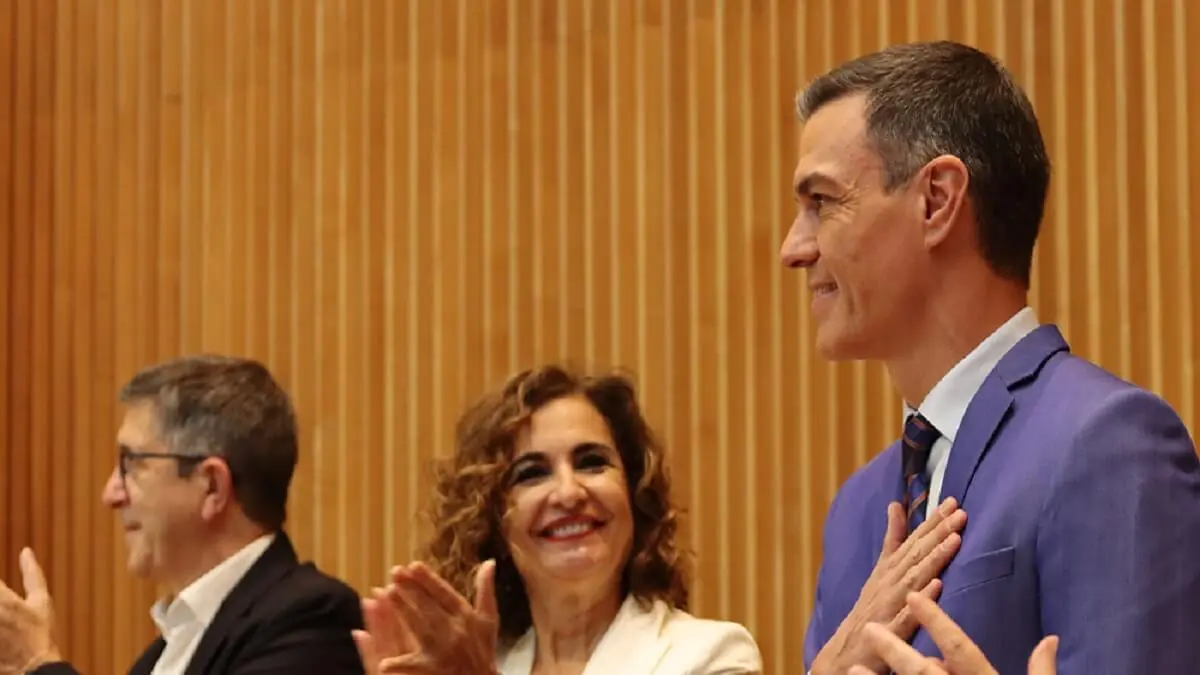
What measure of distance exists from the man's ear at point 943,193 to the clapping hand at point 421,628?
79 cm

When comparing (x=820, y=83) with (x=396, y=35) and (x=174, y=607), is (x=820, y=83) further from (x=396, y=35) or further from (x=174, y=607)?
(x=396, y=35)

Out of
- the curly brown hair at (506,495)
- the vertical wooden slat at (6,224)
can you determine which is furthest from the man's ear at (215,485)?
the vertical wooden slat at (6,224)

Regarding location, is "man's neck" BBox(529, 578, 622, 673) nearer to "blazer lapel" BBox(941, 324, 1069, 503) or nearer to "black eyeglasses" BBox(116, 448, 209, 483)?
"black eyeglasses" BBox(116, 448, 209, 483)

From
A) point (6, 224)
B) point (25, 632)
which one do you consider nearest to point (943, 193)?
point (25, 632)

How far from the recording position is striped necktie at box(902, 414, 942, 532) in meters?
1.88

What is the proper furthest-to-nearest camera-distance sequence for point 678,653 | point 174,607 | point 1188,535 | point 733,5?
point 733,5 < point 174,607 < point 678,653 < point 1188,535

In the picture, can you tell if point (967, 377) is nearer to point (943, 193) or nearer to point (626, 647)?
point (943, 193)

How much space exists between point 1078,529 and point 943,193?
42 centimetres

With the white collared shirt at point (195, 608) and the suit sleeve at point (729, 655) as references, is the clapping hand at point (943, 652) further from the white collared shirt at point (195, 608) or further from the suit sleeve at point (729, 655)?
the white collared shirt at point (195, 608)

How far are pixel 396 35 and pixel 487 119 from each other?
0.38 m

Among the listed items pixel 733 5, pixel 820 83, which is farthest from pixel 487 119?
pixel 820 83

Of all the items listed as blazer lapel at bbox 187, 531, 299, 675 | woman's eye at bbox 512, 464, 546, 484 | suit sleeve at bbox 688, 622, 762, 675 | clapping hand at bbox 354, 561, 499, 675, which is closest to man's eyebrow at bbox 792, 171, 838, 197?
clapping hand at bbox 354, 561, 499, 675

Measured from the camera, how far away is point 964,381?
185 cm

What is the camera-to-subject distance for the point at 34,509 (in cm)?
494
